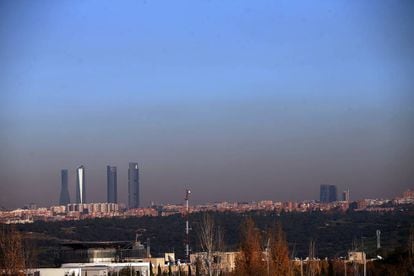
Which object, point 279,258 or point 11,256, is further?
point 279,258

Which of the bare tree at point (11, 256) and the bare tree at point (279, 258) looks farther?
the bare tree at point (279, 258)

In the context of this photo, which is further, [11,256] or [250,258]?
[250,258]

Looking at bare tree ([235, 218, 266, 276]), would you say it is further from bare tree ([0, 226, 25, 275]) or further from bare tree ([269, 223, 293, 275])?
bare tree ([0, 226, 25, 275])

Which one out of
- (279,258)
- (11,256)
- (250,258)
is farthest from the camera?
(279,258)

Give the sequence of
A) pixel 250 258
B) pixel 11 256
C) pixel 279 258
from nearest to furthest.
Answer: pixel 11 256
pixel 250 258
pixel 279 258

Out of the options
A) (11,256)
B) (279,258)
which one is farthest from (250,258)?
(11,256)

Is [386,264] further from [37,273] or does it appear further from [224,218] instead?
[224,218]

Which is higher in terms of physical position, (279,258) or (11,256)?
(11,256)

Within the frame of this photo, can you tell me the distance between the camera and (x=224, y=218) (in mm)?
86125

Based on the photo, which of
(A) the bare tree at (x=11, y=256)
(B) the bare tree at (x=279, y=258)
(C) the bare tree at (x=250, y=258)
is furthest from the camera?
(B) the bare tree at (x=279, y=258)

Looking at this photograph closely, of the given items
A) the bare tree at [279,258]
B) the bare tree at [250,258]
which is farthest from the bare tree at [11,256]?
the bare tree at [279,258]

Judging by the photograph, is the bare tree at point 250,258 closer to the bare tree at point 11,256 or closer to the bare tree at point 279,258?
the bare tree at point 279,258

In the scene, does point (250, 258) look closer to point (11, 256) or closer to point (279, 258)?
point (279, 258)

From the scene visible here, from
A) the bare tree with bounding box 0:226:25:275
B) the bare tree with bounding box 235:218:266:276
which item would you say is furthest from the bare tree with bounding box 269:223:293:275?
the bare tree with bounding box 0:226:25:275
